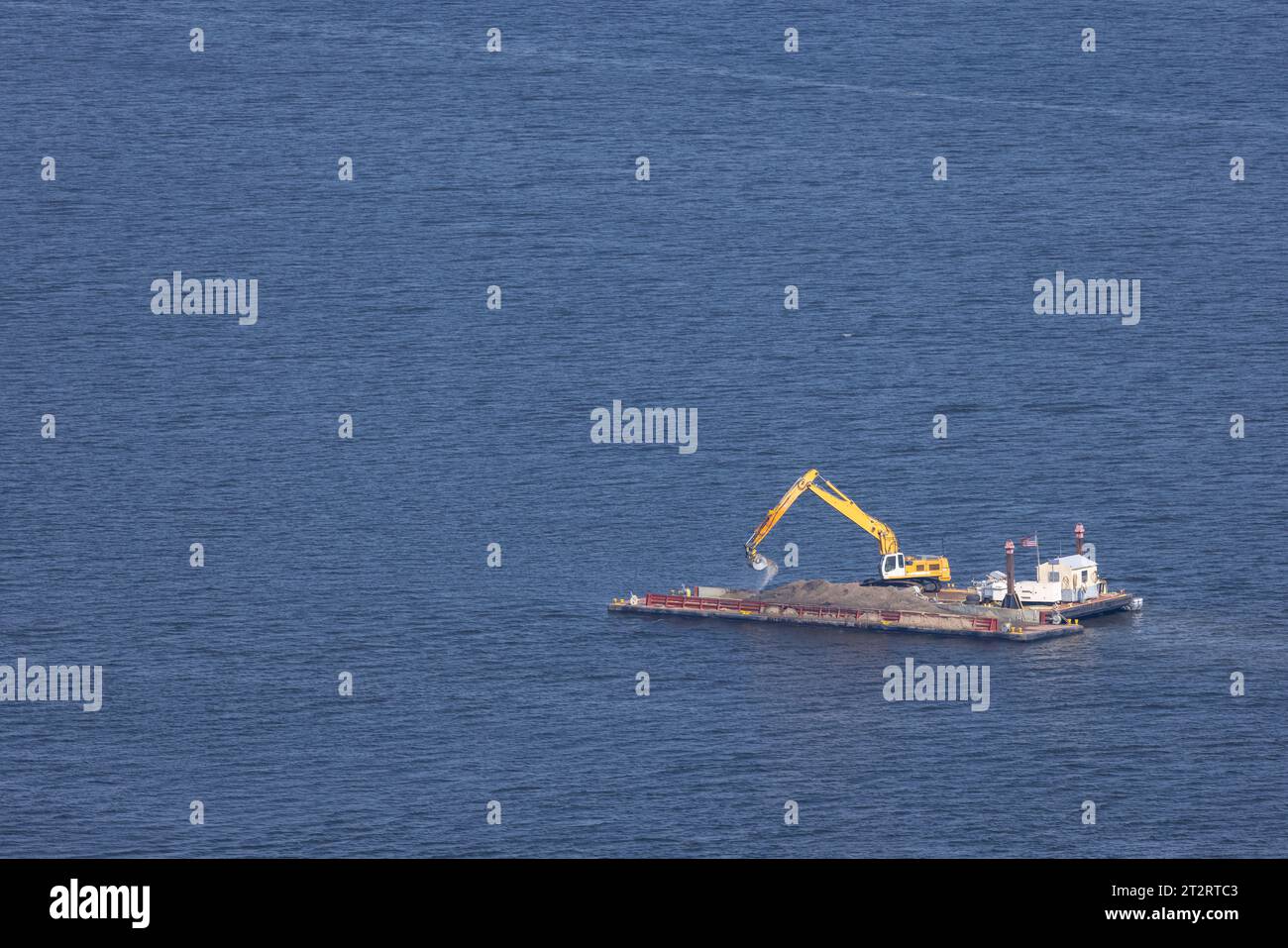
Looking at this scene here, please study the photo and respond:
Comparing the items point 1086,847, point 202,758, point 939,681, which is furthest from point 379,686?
point 1086,847

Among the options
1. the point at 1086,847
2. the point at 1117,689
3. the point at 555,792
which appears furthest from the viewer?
the point at 1117,689

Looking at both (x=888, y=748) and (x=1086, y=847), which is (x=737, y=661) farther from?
(x=1086, y=847)

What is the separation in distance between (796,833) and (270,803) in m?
29.4

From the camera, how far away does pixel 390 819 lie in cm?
17125

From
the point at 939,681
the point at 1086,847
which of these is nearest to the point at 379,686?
the point at 939,681

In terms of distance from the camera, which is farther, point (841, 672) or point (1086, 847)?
point (841, 672)

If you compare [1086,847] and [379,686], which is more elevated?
[379,686]

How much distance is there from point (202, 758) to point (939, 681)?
141 ft

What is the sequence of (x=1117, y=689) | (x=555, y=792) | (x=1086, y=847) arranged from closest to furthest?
(x=1086, y=847) < (x=555, y=792) < (x=1117, y=689)

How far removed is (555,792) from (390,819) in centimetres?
949

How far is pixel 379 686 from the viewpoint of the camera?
198 meters

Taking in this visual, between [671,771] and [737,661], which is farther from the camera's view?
[737,661]

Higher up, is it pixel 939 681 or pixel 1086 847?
pixel 939 681

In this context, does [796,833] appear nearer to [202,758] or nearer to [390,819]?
[390,819]
